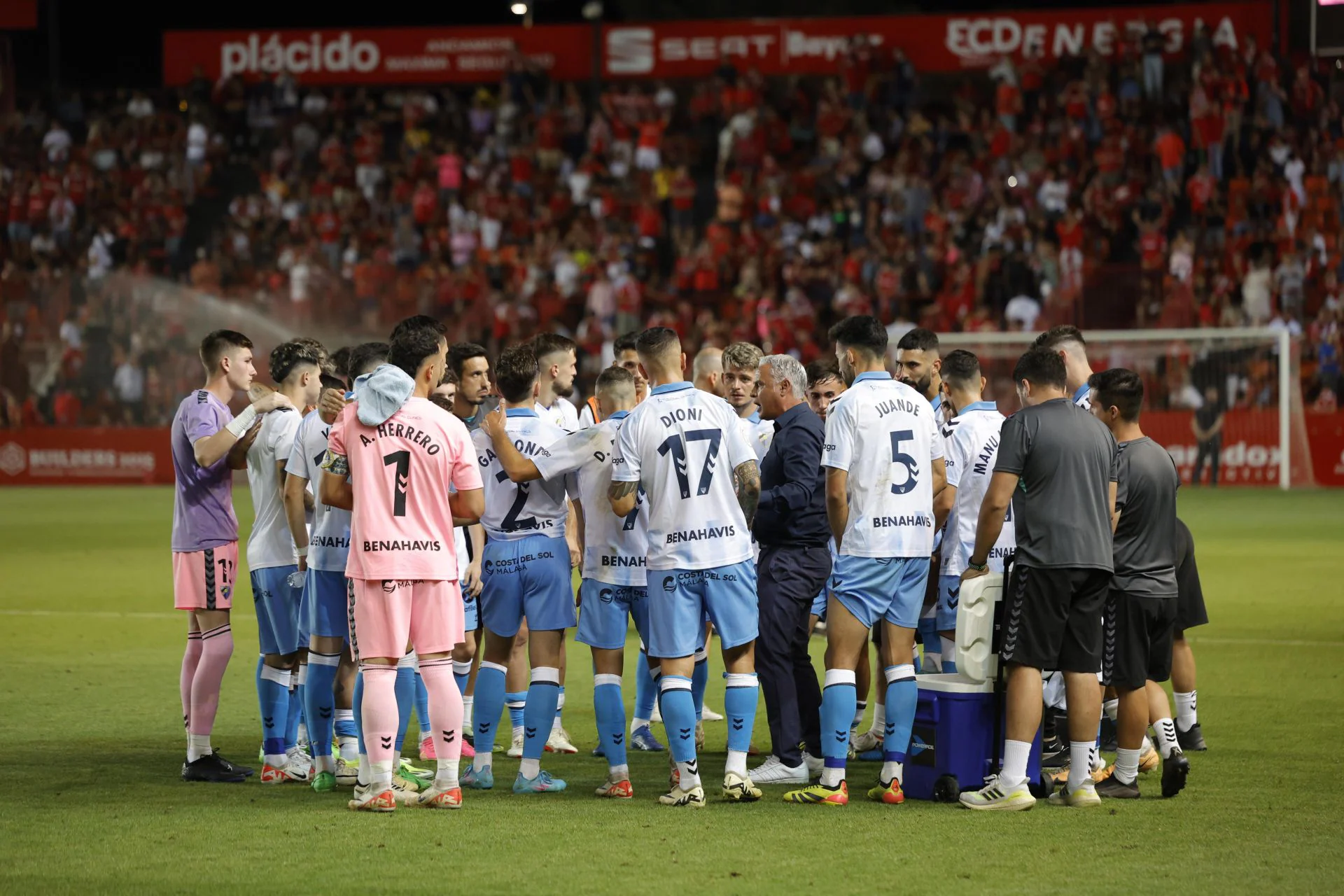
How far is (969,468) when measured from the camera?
857 centimetres

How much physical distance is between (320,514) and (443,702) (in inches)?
48.3

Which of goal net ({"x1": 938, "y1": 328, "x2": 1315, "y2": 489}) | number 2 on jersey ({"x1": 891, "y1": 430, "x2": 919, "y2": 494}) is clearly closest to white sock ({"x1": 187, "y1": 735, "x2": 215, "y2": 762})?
number 2 on jersey ({"x1": 891, "y1": 430, "x2": 919, "y2": 494})

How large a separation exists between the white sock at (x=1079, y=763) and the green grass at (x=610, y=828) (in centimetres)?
18

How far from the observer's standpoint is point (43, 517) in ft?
79.4

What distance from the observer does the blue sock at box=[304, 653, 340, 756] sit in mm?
7613

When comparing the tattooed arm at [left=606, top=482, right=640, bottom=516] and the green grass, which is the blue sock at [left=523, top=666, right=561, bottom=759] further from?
the tattooed arm at [left=606, top=482, right=640, bottom=516]

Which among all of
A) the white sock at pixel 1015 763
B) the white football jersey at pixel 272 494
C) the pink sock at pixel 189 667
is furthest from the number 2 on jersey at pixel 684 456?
the pink sock at pixel 189 667

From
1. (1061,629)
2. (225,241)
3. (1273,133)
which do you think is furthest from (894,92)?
(1061,629)

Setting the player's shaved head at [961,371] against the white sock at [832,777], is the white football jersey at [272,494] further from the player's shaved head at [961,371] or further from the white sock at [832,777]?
the player's shaved head at [961,371]

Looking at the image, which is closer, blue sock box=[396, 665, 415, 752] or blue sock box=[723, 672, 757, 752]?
blue sock box=[723, 672, 757, 752]

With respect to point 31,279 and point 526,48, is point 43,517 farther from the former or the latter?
point 526,48

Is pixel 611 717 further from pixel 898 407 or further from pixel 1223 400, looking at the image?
pixel 1223 400

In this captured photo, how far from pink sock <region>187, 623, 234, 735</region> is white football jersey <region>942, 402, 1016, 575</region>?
384 cm

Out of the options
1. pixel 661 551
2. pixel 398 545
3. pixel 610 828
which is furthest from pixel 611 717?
pixel 398 545
